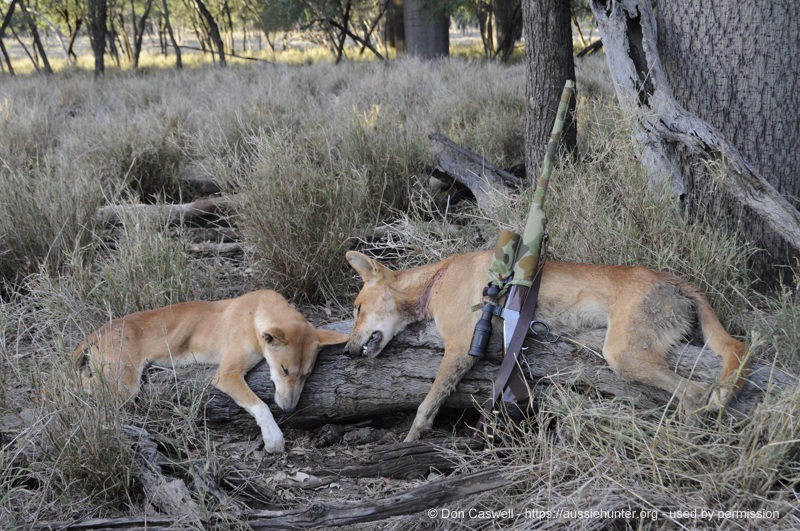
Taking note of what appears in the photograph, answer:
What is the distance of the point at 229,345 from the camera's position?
4570mm

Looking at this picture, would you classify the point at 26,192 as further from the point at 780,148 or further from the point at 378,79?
the point at 378,79

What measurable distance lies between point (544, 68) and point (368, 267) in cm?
318

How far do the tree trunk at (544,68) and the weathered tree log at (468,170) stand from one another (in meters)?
0.29

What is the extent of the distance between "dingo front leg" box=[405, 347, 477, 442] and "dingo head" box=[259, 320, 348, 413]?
0.74 metres

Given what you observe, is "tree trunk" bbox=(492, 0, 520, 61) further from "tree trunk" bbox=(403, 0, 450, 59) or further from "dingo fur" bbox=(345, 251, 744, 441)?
"dingo fur" bbox=(345, 251, 744, 441)

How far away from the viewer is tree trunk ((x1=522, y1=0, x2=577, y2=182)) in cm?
674

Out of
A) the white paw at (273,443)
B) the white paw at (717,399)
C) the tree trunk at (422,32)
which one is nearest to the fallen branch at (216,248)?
the white paw at (273,443)

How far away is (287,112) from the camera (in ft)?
35.4

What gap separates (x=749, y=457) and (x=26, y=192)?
6.03 m

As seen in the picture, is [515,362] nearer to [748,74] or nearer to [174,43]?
[748,74]

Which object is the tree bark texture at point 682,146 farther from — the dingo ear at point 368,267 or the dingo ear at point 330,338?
the dingo ear at point 330,338

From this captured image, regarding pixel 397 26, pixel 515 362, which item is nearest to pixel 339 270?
pixel 515 362

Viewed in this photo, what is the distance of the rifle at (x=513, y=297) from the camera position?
13.4ft

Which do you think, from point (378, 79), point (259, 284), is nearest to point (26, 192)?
point (259, 284)
